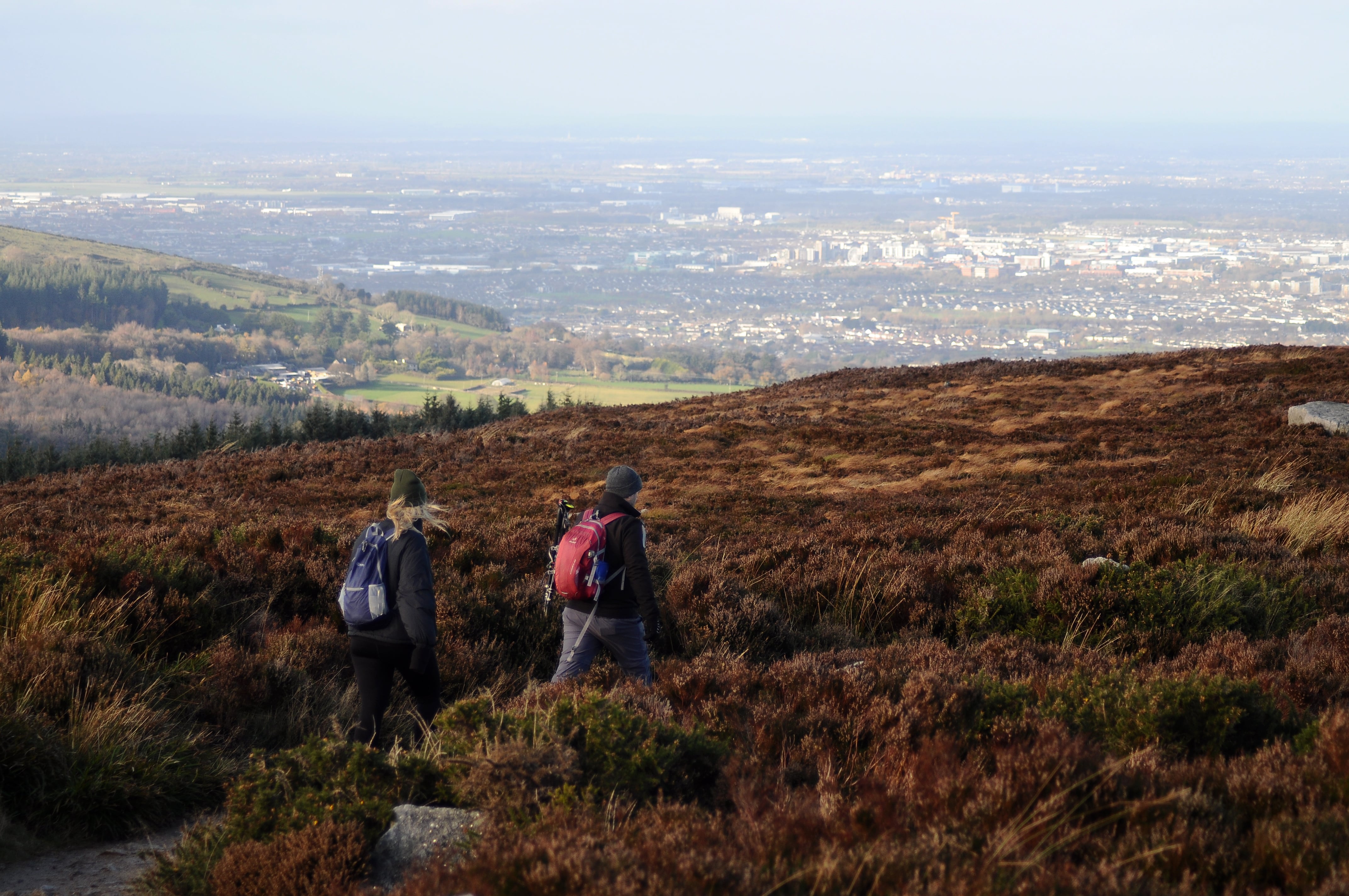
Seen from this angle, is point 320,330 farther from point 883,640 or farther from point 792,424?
point 883,640

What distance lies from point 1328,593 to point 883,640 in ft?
11.0

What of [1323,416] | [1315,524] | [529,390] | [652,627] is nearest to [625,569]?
[652,627]

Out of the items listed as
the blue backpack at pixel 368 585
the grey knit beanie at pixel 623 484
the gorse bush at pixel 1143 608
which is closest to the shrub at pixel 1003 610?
the gorse bush at pixel 1143 608

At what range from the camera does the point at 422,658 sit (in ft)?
16.5

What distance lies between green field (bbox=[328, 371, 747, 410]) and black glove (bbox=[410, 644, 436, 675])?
6347cm

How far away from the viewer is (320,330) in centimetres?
13138

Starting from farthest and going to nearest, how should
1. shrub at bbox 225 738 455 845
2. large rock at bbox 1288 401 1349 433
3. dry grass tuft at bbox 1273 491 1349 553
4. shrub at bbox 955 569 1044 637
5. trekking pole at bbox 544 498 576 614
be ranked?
large rock at bbox 1288 401 1349 433
dry grass tuft at bbox 1273 491 1349 553
shrub at bbox 955 569 1044 637
trekking pole at bbox 544 498 576 614
shrub at bbox 225 738 455 845

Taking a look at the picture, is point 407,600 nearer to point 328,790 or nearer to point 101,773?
point 328,790

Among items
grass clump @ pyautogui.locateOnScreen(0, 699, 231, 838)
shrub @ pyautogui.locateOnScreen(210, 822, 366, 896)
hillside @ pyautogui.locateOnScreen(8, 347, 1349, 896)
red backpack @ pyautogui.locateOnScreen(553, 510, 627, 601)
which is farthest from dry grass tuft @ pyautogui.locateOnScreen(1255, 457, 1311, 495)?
grass clump @ pyautogui.locateOnScreen(0, 699, 231, 838)

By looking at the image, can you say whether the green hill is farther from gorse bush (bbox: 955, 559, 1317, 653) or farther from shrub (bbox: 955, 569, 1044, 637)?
gorse bush (bbox: 955, 559, 1317, 653)

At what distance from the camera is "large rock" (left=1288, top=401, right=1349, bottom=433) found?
581 inches

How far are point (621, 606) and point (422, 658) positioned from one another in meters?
1.20

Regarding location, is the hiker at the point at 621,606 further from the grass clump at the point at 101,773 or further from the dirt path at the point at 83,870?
the dirt path at the point at 83,870

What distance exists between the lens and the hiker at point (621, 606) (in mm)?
5504
